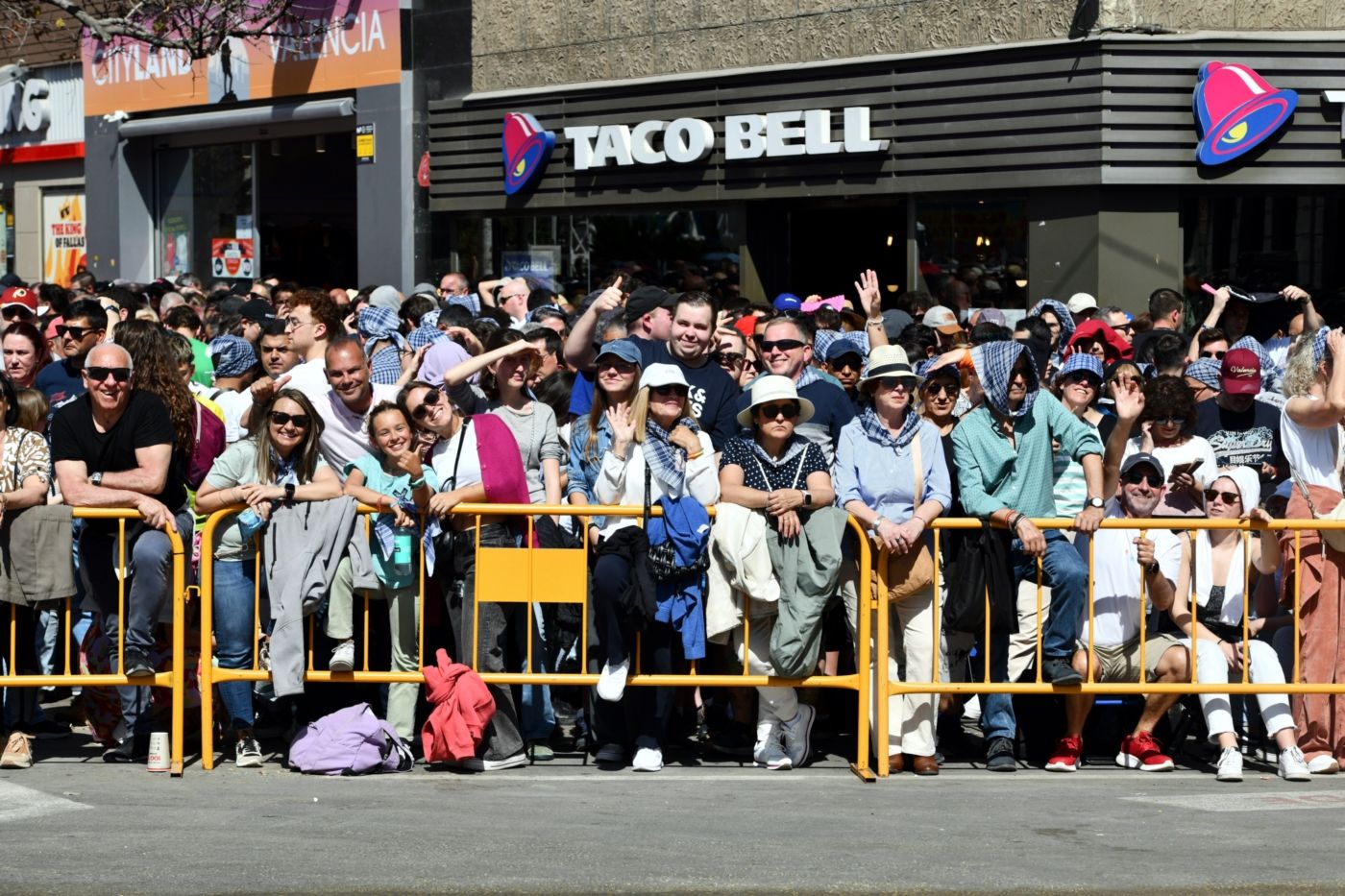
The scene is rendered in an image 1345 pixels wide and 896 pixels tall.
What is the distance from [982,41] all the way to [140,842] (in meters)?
12.5

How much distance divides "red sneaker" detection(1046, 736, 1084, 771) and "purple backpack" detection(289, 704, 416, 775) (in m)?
3.09

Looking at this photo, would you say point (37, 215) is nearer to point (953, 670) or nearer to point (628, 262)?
point (628, 262)

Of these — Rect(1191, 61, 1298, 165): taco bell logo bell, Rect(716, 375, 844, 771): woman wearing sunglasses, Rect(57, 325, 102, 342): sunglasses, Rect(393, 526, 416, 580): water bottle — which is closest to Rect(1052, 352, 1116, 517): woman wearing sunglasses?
Rect(716, 375, 844, 771): woman wearing sunglasses

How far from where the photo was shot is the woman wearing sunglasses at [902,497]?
880 centimetres

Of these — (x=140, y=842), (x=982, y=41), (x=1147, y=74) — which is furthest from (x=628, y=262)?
(x=140, y=842)

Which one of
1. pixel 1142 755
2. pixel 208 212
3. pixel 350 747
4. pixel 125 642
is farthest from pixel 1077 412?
pixel 208 212

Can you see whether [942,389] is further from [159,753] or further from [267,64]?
[267,64]

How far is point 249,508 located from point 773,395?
2516 millimetres

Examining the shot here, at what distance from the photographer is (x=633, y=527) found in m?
8.80

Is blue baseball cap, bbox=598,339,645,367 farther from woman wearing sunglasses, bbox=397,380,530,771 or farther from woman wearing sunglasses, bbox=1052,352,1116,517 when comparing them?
woman wearing sunglasses, bbox=1052,352,1116,517

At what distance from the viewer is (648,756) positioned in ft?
29.1

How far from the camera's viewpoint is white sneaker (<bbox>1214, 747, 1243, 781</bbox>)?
8.71m

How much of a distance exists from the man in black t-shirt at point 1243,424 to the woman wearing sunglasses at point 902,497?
2.49 meters

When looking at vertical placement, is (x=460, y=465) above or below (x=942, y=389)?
below
